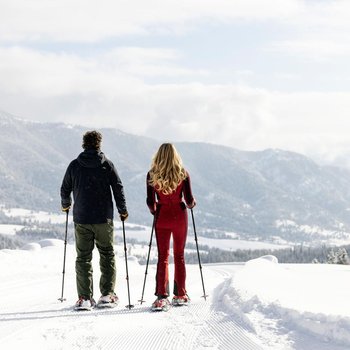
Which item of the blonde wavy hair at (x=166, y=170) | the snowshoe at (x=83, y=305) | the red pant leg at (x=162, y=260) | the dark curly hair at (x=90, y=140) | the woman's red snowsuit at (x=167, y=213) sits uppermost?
the dark curly hair at (x=90, y=140)

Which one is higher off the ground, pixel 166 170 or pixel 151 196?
pixel 166 170

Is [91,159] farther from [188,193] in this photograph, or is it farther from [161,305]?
[161,305]

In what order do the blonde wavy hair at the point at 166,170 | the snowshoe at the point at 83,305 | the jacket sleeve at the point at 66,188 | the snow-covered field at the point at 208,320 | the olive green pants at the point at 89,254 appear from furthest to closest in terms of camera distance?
the jacket sleeve at the point at 66,188, the olive green pants at the point at 89,254, the snowshoe at the point at 83,305, the blonde wavy hair at the point at 166,170, the snow-covered field at the point at 208,320

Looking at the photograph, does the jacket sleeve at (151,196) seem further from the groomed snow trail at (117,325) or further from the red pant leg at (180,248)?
the groomed snow trail at (117,325)

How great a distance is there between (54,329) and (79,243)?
233cm

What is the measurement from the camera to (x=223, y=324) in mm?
8555

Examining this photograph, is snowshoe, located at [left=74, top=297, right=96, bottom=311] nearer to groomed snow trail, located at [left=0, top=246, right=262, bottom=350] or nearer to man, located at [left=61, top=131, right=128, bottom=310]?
man, located at [left=61, top=131, right=128, bottom=310]

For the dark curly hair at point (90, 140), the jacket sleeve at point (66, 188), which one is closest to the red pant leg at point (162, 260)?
the jacket sleeve at point (66, 188)

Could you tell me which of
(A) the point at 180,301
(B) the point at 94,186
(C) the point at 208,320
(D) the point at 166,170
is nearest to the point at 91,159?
(B) the point at 94,186

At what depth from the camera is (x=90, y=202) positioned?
1014cm

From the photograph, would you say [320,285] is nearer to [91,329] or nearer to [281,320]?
[281,320]

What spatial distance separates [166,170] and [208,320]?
8.25 feet

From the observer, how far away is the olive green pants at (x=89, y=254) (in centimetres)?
1021

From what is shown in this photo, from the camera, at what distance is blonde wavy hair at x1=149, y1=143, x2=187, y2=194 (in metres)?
9.76
